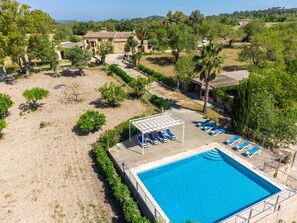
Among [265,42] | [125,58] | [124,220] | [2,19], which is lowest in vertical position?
[124,220]

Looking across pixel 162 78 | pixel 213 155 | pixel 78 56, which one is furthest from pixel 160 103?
pixel 78 56

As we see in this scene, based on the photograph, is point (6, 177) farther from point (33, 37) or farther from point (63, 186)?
point (33, 37)

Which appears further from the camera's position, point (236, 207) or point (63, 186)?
point (63, 186)

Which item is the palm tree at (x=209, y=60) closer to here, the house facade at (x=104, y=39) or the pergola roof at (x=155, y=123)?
the pergola roof at (x=155, y=123)

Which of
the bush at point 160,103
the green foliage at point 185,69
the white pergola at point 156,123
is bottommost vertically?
the bush at point 160,103

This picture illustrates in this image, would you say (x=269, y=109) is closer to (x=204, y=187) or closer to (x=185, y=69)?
(x=204, y=187)

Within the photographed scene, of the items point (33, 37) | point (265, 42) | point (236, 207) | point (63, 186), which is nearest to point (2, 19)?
point (33, 37)

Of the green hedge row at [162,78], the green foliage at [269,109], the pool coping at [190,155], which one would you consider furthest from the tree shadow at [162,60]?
the pool coping at [190,155]

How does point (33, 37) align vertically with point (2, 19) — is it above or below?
below
